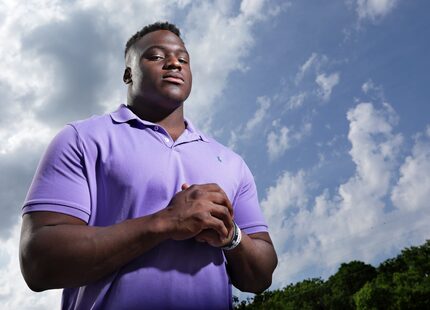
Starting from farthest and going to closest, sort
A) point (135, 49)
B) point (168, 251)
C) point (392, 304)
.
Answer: point (392, 304), point (135, 49), point (168, 251)

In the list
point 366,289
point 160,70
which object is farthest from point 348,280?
point 160,70

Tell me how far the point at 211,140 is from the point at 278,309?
106 ft

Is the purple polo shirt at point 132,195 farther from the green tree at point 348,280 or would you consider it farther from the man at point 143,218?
the green tree at point 348,280

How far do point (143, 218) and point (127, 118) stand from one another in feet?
2.84

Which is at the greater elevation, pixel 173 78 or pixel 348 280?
pixel 348 280

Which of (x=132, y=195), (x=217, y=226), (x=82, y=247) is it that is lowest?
(x=82, y=247)

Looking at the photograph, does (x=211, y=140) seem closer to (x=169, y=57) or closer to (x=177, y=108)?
(x=177, y=108)

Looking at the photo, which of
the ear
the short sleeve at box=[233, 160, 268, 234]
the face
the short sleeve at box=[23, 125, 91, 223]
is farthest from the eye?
the short sleeve at box=[233, 160, 268, 234]

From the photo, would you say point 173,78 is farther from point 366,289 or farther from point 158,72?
point 366,289

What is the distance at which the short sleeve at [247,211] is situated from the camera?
150 inches

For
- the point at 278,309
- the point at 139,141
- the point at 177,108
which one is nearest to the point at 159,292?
the point at 139,141

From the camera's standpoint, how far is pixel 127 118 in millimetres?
3617

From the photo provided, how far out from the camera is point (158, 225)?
293 cm

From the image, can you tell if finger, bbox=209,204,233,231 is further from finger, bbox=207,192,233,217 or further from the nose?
the nose
